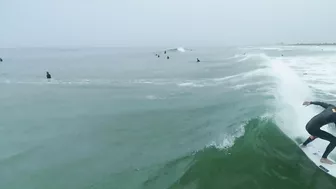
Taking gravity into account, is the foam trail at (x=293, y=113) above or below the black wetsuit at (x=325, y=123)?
below

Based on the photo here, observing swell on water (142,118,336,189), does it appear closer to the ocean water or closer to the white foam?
the ocean water

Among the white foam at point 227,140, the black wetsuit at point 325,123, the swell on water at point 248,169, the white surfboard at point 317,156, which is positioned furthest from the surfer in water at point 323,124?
the white foam at point 227,140

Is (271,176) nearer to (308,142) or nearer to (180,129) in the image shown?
(308,142)

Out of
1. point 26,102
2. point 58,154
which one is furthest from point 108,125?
point 26,102

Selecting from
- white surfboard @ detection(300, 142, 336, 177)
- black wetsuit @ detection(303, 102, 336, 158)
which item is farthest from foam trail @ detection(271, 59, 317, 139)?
black wetsuit @ detection(303, 102, 336, 158)

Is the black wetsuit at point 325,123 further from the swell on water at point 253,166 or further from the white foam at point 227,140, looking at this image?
the white foam at point 227,140

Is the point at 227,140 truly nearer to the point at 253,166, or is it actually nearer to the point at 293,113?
the point at 253,166

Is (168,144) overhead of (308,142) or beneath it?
beneath

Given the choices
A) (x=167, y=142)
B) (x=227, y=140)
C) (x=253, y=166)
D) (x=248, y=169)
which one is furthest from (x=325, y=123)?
(x=167, y=142)
